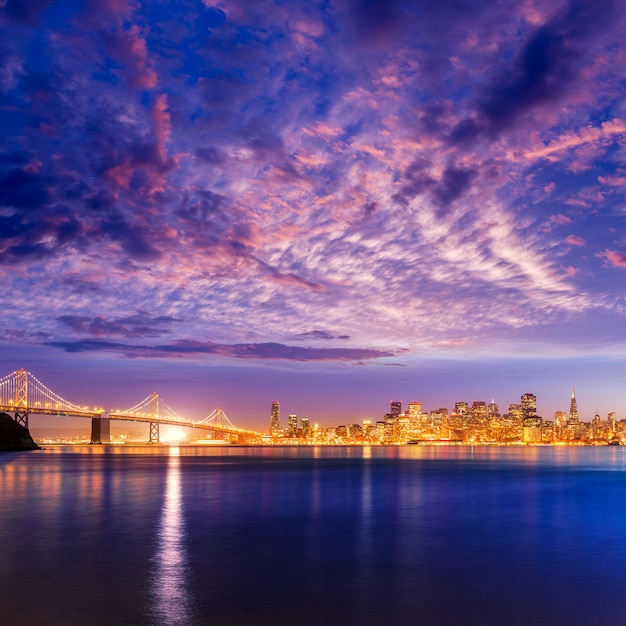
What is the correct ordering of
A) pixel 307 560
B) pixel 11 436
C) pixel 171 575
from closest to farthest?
pixel 171 575
pixel 307 560
pixel 11 436

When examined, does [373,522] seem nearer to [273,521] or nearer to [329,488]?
[273,521]

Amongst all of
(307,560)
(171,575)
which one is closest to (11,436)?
(307,560)

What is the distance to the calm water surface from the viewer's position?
47.3 feet

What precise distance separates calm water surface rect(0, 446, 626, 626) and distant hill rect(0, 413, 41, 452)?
101 meters

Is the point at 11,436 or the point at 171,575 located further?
the point at 11,436

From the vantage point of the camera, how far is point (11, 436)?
132 meters

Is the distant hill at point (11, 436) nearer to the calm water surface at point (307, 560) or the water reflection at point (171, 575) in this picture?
the calm water surface at point (307, 560)

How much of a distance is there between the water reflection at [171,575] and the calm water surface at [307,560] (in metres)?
0.07

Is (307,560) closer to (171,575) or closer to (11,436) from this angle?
(171,575)

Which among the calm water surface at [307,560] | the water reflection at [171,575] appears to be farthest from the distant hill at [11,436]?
the water reflection at [171,575]

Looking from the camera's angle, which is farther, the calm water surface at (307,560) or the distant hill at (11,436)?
the distant hill at (11,436)

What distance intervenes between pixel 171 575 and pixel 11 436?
129 m

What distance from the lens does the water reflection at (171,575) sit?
45.7 feet

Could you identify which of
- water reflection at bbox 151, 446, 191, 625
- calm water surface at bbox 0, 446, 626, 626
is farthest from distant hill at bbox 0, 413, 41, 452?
water reflection at bbox 151, 446, 191, 625
